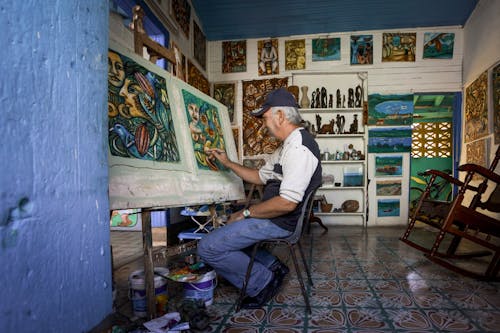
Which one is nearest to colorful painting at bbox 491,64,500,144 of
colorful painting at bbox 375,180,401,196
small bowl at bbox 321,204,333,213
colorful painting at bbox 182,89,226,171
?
colorful painting at bbox 375,180,401,196

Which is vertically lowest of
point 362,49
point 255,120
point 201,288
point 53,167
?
point 201,288

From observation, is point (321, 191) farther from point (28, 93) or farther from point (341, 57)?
point (28, 93)

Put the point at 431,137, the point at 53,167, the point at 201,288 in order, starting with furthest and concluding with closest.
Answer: the point at 431,137
the point at 201,288
the point at 53,167

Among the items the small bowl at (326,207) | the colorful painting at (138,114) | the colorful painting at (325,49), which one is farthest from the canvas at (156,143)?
the colorful painting at (325,49)

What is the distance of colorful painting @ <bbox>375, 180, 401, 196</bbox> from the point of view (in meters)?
5.35

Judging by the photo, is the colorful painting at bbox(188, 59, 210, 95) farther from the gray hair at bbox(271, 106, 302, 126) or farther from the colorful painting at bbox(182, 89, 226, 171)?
the gray hair at bbox(271, 106, 302, 126)

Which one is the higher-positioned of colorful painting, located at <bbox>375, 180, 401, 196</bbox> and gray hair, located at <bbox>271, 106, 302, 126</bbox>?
gray hair, located at <bbox>271, 106, 302, 126</bbox>

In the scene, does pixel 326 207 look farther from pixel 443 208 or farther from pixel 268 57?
pixel 268 57

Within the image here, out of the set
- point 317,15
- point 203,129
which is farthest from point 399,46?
point 203,129

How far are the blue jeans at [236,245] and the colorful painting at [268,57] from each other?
4.05 meters

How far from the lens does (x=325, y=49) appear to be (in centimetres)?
536

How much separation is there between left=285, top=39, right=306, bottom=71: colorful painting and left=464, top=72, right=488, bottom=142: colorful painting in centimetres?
259

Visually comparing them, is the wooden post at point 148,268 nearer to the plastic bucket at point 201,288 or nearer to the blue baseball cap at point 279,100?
the plastic bucket at point 201,288

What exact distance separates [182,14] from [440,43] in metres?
4.22
